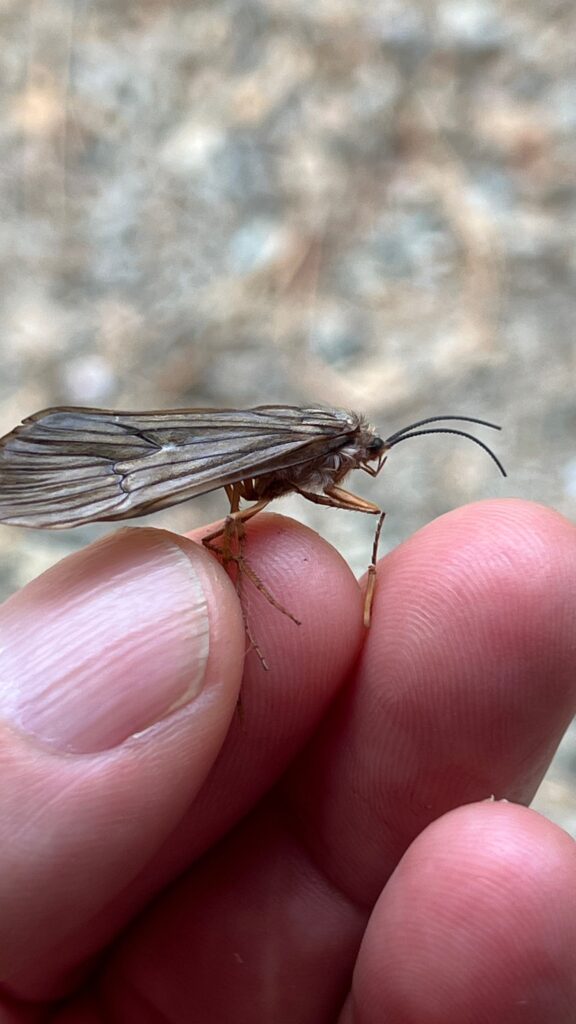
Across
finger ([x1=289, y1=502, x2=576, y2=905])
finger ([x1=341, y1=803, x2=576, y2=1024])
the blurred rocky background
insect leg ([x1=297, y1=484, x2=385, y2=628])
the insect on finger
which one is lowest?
finger ([x1=341, y1=803, x2=576, y2=1024])

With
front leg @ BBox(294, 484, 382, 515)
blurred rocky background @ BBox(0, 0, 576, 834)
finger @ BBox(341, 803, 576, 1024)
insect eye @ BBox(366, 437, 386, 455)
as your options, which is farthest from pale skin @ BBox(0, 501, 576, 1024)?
blurred rocky background @ BBox(0, 0, 576, 834)

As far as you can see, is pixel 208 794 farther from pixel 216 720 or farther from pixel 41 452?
pixel 41 452

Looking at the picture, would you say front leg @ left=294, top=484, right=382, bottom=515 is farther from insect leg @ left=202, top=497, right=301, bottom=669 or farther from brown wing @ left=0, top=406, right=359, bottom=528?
insect leg @ left=202, top=497, right=301, bottom=669

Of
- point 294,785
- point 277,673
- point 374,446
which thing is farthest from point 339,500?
point 294,785

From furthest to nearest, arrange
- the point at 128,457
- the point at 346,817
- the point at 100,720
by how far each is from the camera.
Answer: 1. the point at 346,817
2. the point at 128,457
3. the point at 100,720

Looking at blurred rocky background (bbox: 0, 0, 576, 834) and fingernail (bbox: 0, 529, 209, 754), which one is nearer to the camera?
fingernail (bbox: 0, 529, 209, 754)

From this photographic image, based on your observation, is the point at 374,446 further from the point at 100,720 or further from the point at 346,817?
the point at 100,720
